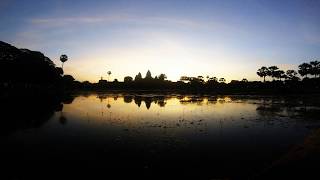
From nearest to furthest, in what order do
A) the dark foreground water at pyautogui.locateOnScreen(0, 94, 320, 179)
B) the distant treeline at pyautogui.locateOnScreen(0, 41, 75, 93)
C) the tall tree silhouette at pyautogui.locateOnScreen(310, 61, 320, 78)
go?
the dark foreground water at pyautogui.locateOnScreen(0, 94, 320, 179)
the distant treeline at pyautogui.locateOnScreen(0, 41, 75, 93)
the tall tree silhouette at pyautogui.locateOnScreen(310, 61, 320, 78)

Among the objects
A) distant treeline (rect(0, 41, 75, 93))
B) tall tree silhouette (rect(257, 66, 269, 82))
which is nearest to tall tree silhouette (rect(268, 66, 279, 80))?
tall tree silhouette (rect(257, 66, 269, 82))

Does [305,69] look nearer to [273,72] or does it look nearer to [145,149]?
[273,72]

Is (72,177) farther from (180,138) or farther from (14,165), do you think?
(180,138)

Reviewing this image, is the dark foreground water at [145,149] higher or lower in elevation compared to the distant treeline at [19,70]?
lower

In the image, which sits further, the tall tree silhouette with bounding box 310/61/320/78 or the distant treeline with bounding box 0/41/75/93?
the tall tree silhouette with bounding box 310/61/320/78

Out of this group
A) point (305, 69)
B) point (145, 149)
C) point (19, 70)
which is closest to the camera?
point (145, 149)

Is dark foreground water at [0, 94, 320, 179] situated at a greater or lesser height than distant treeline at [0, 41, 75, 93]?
lesser

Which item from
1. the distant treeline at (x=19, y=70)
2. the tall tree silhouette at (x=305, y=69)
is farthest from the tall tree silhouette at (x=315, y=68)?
the distant treeline at (x=19, y=70)

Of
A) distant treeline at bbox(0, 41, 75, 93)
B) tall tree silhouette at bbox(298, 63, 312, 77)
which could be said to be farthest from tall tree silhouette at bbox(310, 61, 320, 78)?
distant treeline at bbox(0, 41, 75, 93)

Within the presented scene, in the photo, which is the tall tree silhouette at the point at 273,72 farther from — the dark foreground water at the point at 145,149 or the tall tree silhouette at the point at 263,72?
the dark foreground water at the point at 145,149

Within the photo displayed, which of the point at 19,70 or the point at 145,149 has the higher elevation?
the point at 19,70

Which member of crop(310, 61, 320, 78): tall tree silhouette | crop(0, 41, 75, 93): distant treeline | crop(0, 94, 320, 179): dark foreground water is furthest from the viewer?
crop(310, 61, 320, 78): tall tree silhouette

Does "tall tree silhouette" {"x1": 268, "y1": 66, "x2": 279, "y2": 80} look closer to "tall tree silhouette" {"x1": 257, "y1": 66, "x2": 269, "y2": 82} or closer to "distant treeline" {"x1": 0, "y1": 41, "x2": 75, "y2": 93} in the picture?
"tall tree silhouette" {"x1": 257, "y1": 66, "x2": 269, "y2": 82}

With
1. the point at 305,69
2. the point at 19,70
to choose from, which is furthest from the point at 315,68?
the point at 19,70
